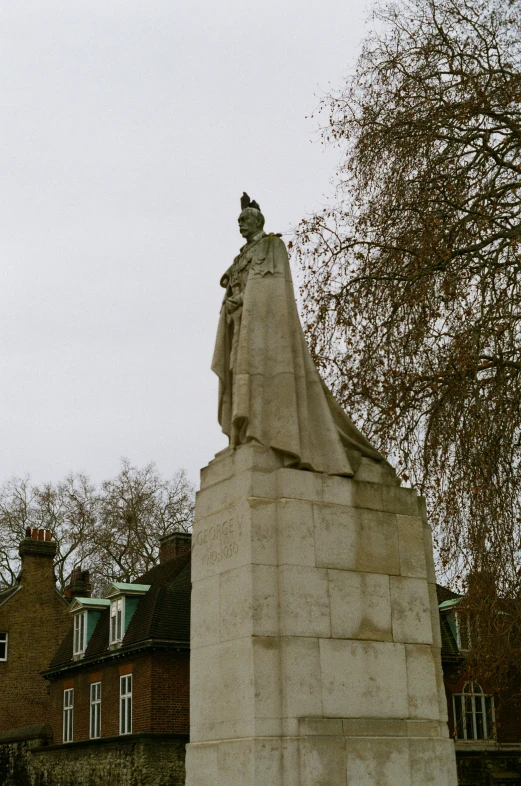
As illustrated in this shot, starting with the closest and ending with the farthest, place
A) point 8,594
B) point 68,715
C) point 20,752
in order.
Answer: point 68,715, point 20,752, point 8,594

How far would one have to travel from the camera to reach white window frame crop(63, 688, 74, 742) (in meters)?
35.7

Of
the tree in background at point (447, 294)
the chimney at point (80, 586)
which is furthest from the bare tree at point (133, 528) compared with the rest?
the tree in background at point (447, 294)

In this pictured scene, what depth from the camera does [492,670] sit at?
16.0 metres

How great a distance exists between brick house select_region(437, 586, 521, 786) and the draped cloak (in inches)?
926

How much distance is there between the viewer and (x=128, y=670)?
105 feet

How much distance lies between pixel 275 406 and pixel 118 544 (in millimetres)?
40523

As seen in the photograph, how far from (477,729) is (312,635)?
27977mm

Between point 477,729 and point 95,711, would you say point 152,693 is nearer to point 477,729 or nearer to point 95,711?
point 95,711

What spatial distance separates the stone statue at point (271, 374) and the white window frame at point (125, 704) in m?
23.5

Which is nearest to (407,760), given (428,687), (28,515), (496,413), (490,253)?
(428,687)

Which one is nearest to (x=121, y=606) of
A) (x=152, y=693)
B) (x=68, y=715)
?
(x=152, y=693)

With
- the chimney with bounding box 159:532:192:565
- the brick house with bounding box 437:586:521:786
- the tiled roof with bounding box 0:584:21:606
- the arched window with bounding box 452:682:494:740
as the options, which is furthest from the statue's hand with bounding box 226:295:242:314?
the tiled roof with bounding box 0:584:21:606

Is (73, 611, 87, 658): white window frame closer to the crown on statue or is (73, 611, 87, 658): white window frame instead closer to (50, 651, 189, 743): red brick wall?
(50, 651, 189, 743): red brick wall

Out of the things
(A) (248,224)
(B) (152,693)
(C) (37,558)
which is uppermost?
(C) (37,558)
